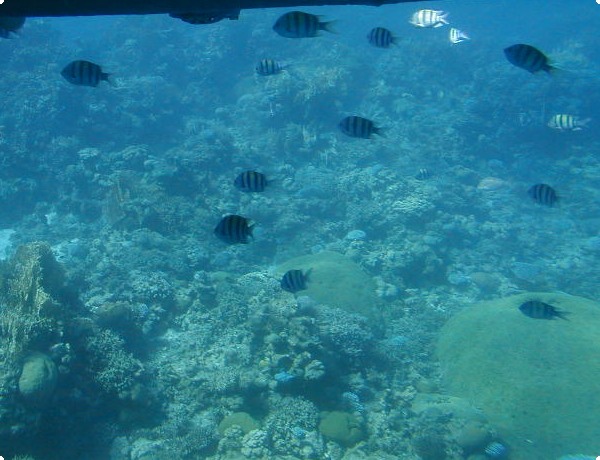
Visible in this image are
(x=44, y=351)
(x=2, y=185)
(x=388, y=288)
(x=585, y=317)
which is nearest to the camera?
(x=44, y=351)

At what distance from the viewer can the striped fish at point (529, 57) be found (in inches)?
210

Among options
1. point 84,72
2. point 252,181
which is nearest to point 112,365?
point 252,181

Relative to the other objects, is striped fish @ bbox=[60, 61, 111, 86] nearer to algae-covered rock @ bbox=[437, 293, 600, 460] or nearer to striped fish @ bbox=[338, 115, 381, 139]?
striped fish @ bbox=[338, 115, 381, 139]

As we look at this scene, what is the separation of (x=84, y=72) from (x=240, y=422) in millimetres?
5768

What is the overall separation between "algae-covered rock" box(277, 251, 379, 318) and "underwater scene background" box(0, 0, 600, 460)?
0.23ft

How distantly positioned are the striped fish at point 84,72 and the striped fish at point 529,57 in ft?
18.5

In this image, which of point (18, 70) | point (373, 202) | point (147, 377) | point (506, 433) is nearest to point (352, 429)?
point (506, 433)

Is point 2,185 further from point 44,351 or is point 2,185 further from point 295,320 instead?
point 295,320

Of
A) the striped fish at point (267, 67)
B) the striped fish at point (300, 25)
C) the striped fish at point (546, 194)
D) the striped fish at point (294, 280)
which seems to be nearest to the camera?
the striped fish at point (300, 25)

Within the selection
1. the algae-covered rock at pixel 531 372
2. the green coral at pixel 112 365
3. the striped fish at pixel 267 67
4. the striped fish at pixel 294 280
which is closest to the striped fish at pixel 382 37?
the striped fish at pixel 267 67

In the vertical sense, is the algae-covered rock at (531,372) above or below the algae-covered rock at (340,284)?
below

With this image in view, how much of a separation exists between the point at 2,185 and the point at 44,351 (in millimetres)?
11912

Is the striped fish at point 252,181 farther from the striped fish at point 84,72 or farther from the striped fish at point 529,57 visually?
the striped fish at point 529,57

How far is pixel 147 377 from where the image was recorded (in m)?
7.18
